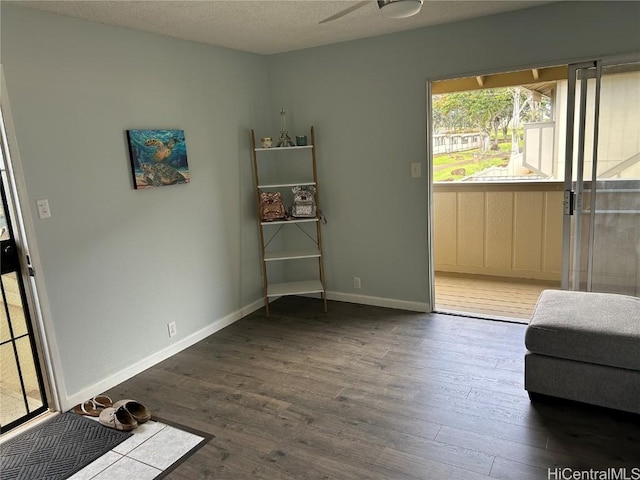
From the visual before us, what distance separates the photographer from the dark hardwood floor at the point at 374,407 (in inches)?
85.9

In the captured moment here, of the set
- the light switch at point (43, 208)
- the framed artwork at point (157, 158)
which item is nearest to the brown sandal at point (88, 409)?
the light switch at point (43, 208)

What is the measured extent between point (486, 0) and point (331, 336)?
2631 millimetres

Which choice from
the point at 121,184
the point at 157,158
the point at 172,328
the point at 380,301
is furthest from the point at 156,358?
the point at 380,301

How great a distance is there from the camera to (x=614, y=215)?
3.27 metres

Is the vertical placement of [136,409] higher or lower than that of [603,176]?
lower

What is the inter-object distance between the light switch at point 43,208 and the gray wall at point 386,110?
234 cm

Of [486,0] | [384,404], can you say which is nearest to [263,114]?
[486,0]

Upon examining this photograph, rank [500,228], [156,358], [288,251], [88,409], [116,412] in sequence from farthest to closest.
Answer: [500,228], [288,251], [156,358], [88,409], [116,412]

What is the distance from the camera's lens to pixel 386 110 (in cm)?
393

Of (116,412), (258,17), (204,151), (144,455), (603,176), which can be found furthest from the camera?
(204,151)

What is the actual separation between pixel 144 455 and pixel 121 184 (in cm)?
171

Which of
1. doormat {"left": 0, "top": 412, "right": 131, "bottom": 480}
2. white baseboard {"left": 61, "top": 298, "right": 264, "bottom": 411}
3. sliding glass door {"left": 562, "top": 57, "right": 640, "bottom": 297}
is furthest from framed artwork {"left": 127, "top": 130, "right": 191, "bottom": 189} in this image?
sliding glass door {"left": 562, "top": 57, "right": 640, "bottom": 297}

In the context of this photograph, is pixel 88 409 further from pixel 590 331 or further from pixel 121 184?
pixel 590 331

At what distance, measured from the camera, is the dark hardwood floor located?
2182 millimetres
